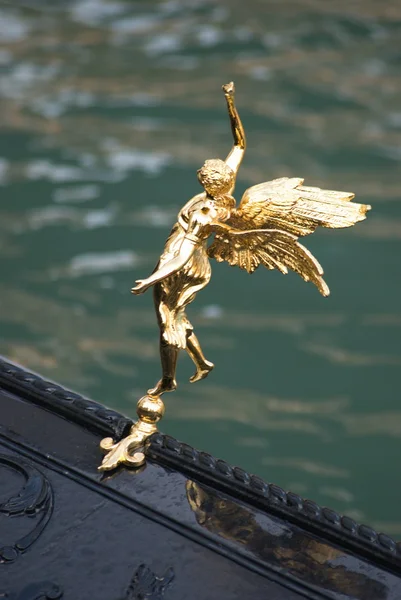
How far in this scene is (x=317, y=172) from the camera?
18.3ft

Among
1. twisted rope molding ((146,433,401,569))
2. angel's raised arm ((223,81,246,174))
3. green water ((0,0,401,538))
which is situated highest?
green water ((0,0,401,538))

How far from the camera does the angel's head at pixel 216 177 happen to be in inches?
83.7

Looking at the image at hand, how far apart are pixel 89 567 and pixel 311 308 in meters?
2.88

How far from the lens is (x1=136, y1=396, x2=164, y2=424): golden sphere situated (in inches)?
92.5

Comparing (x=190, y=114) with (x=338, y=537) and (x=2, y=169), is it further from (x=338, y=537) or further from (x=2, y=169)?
(x=338, y=537)

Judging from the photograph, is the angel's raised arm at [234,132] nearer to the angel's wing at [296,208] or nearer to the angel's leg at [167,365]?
the angel's wing at [296,208]

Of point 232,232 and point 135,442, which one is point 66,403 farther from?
point 232,232

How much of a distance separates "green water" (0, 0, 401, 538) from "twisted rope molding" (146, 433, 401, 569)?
1.73 metres

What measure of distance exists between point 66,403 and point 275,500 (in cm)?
55

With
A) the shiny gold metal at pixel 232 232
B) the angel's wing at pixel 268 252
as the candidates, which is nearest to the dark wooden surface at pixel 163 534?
the shiny gold metal at pixel 232 232

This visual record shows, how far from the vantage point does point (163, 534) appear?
6.88 feet

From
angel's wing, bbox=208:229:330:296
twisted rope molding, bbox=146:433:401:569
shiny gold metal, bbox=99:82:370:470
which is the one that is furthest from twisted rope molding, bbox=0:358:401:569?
angel's wing, bbox=208:229:330:296

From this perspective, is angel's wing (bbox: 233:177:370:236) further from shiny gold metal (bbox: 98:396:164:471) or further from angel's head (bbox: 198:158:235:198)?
shiny gold metal (bbox: 98:396:164:471)

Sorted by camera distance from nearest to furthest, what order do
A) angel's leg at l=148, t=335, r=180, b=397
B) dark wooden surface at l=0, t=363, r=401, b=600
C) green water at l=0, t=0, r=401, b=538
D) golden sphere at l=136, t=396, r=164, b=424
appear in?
dark wooden surface at l=0, t=363, r=401, b=600 < angel's leg at l=148, t=335, r=180, b=397 < golden sphere at l=136, t=396, r=164, b=424 < green water at l=0, t=0, r=401, b=538
